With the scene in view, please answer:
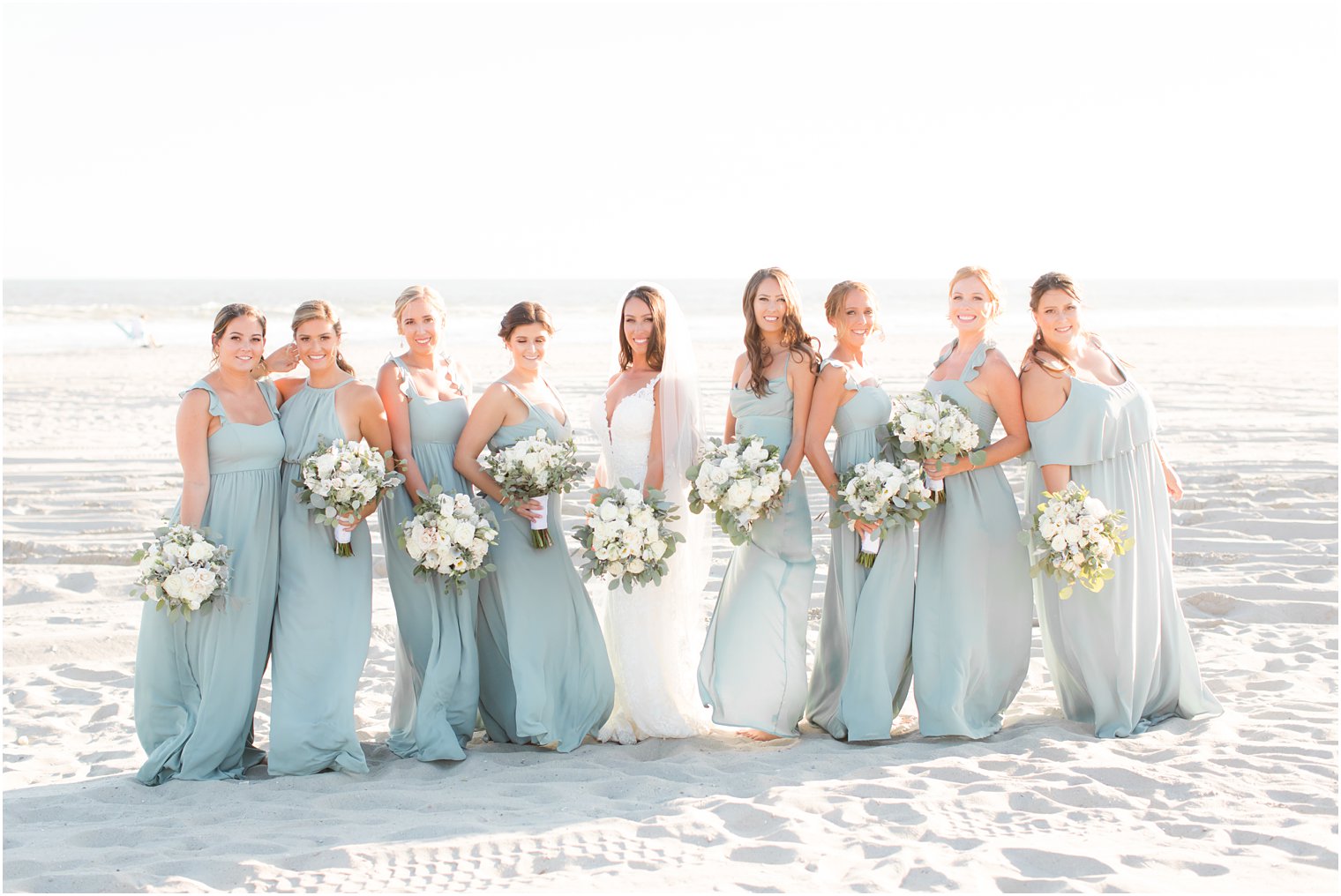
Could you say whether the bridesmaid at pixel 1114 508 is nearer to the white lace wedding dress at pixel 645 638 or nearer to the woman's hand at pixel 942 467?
the woman's hand at pixel 942 467

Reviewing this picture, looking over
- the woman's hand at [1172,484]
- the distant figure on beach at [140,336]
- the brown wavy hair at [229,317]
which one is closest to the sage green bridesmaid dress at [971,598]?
the woman's hand at [1172,484]

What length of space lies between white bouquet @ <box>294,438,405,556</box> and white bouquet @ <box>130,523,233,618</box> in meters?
0.55

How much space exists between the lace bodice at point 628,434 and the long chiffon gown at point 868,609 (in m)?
1.07

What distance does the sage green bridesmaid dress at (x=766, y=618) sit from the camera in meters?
6.38

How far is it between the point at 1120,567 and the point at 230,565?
4.83 metres

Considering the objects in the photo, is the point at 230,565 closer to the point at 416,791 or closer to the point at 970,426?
the point at 416,791

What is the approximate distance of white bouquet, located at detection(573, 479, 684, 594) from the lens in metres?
6.02

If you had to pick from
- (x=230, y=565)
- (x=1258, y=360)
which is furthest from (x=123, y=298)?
(x=230, y=565)

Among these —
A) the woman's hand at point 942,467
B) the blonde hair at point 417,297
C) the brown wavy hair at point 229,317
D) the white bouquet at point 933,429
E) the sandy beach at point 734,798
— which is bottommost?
the sandy beach at point 734,798

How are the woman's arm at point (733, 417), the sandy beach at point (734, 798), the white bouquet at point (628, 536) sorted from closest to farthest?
the sandy beach at point (734, 798), the white bouquet at point (628, 536), the woman's arm at point (733, 417)

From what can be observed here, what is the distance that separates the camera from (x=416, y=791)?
5.66 metres

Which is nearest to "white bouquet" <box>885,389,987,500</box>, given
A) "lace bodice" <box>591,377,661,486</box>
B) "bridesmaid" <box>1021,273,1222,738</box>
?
"bridesmaid" <box>1021,273,1222,738</box>

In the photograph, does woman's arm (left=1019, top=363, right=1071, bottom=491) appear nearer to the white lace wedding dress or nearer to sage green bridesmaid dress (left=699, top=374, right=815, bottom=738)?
sage green bridesmaid dress (left=699, top=374, right=815, bottom=738)

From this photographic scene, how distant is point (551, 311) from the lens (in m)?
34.0
